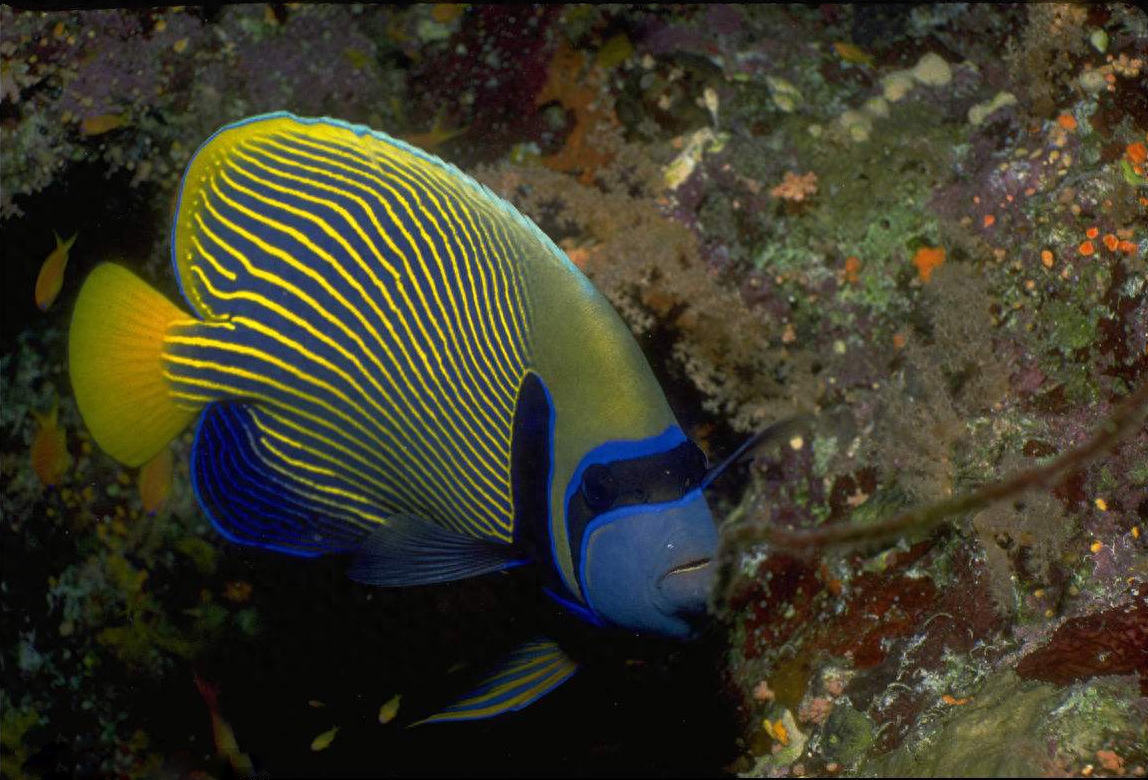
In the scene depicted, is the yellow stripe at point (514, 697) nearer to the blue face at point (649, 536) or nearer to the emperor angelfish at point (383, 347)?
the emperor angelfish at point (383, 347)

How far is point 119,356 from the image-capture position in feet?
6.22

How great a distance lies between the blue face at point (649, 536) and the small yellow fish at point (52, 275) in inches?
96.2

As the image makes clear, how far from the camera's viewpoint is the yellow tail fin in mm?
1865

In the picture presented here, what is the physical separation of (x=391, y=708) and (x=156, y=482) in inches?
49.5

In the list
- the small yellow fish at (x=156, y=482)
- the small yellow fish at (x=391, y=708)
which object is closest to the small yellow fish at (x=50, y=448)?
the small yellow fish at (x=156, y=482)

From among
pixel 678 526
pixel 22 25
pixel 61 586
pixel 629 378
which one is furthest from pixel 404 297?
pixel 22 25

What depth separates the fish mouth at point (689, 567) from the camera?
1534 millimetres

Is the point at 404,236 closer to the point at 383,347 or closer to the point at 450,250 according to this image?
the point at 450,250

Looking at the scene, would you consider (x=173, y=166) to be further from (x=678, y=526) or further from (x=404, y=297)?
(x=678, y=526)

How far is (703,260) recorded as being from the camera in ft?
8.75

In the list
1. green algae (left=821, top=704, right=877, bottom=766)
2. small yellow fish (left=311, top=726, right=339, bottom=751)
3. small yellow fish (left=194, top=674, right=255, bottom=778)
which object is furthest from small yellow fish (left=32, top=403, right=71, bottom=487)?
green algae (left=821, top=704, right=877, bottom=766)

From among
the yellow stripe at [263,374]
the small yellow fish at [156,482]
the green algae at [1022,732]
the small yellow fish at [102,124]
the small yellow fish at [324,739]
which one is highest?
the small yellow fish at [102,124]

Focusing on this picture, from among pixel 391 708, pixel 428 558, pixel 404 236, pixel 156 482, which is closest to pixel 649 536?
pixel 428 558

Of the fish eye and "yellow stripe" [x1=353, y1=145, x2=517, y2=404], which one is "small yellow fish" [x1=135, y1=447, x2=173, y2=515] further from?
the fish eye
